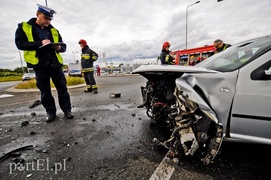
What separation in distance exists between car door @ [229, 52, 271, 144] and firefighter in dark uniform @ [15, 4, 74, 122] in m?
2.94

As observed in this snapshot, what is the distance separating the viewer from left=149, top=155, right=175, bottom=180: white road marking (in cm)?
134

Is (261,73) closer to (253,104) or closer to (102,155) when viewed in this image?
(253,104)

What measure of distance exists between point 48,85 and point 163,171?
2790 mm

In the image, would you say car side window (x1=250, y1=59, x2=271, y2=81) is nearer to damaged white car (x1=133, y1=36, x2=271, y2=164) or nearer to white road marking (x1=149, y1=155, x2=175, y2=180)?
damaged white car (x1=133, y1=36, x2=271, y2=164)

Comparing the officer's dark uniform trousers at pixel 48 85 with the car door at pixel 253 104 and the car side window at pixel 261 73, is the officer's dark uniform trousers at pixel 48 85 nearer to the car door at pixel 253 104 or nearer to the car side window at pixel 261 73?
the car door at pixel 253 104

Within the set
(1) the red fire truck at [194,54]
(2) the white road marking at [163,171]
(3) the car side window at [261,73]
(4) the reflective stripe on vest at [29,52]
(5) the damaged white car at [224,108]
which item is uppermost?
(1) the red fire truck at [194,54]

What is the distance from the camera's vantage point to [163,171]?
1.43 metres

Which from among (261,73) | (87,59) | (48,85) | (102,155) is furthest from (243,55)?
(87,59)

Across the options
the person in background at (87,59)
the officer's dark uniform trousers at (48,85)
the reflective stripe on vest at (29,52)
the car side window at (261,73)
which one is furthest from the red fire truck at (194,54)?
the reflective stripe on vest at (29,52)

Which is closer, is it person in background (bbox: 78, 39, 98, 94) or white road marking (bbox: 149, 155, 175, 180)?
white road marking (bbox: 149, 155, 175, 180)

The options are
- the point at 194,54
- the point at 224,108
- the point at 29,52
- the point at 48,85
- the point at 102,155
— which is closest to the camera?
the point at 224,108

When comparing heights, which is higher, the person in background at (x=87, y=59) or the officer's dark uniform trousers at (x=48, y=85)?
the person in background at (x=87, y=59)

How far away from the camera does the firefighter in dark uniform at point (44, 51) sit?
2474 mm

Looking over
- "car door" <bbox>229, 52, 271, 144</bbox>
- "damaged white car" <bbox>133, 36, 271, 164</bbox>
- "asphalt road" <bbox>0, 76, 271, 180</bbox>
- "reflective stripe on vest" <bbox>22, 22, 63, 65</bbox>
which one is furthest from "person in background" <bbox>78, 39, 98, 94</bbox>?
"car door" <bbox>229, 52, 271, 144</bbox>
